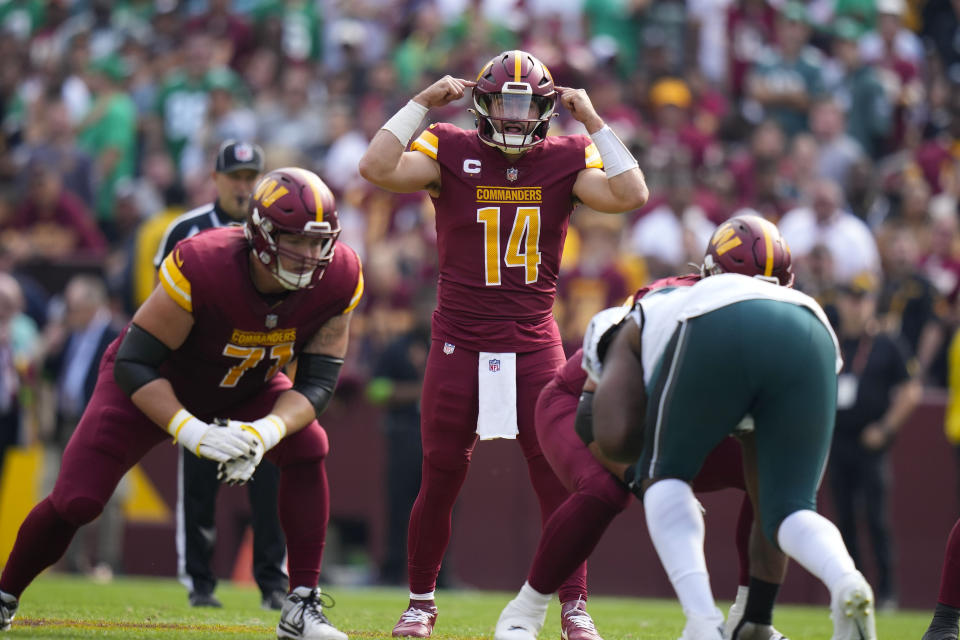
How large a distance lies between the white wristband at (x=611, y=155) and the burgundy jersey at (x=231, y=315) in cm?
122

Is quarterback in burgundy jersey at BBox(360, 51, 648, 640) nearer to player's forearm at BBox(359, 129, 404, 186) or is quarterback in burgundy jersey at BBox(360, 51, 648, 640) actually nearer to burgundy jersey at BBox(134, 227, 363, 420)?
player's forearm at BBox(359, 129, 404, 186)

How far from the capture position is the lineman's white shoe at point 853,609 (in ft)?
13.8

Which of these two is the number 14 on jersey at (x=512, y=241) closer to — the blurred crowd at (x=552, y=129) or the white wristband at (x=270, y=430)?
the white wristband at (x=270, y=430)

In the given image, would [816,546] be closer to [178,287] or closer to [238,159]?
[178,287]

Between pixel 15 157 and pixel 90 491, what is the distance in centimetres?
1047

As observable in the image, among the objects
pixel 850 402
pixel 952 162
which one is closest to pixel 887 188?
pixel 952 162

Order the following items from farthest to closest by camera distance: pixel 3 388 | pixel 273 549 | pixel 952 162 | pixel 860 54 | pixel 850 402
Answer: pixel 860 54 < pixel 952 162 < pixel 3 388 < pixel 850 402 < pixel 273 549

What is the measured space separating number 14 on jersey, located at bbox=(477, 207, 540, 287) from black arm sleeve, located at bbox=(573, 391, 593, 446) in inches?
43.3

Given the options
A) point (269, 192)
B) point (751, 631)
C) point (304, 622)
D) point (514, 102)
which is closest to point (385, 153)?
point (514, 102)

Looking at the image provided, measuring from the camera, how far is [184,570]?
298 inches

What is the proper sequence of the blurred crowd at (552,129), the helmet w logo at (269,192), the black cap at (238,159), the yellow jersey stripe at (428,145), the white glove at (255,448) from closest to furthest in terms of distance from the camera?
the white glove at (255,448), the helmet w logo at (269,192), the yellow jersey stripe at (428,145), the black cap at (238,159), the blurred crowd at (552,129)

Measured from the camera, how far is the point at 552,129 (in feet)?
41.2

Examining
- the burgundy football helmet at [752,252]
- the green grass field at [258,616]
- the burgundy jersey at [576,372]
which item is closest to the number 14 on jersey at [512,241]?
the burgundy jersey at [576,372]

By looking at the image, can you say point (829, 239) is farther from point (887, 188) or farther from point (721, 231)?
point (721, 231)
